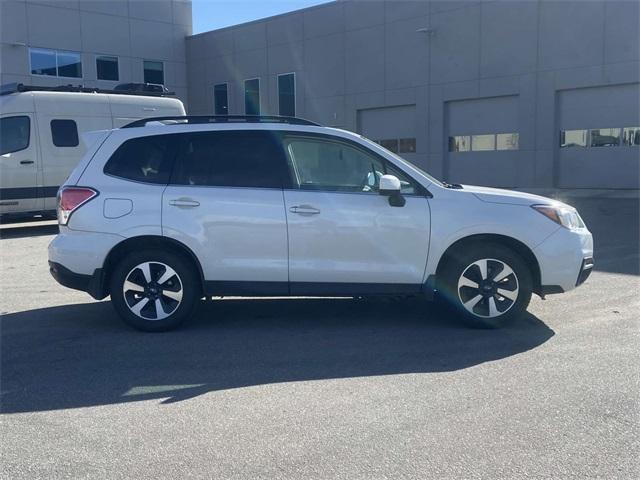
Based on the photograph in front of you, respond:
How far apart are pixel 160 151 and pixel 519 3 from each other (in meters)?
23.0

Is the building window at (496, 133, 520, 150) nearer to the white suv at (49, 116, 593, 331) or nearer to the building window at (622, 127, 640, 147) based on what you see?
the building window at (622, 127, 640, 147)

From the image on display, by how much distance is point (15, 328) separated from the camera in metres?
6.22

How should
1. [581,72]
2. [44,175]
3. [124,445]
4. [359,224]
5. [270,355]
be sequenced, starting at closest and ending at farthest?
[124,445] < [270,355] < [359,224] < [44,175] < [581,72]

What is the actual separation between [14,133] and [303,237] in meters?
9.67

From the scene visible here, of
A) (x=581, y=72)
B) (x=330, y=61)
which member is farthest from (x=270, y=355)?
(x=330, y=61)

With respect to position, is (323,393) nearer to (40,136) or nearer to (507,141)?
(40,136)

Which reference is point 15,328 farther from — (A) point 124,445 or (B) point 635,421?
(B) point 635,421

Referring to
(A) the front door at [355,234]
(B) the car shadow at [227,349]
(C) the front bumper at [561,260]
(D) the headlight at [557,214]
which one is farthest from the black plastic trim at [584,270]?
(A) the front door at [355,234]

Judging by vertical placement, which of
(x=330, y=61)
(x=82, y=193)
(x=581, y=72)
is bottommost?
(x=82, y=193)

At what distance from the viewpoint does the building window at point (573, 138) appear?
24.2 metres

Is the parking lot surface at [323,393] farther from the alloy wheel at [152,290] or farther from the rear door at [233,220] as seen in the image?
the rear door at [233,220]

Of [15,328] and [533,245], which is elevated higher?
[533,245]

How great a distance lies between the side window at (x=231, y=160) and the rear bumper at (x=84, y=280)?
113cm

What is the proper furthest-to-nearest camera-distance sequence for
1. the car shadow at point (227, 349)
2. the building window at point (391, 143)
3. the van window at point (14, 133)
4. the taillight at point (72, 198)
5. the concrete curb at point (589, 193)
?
the building window at point (391, 143), the concrete curb at point (589, 193), the van window at point (14, 133), the taillight at point (72, 198), the car shadow at point (227, 349)
